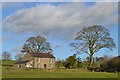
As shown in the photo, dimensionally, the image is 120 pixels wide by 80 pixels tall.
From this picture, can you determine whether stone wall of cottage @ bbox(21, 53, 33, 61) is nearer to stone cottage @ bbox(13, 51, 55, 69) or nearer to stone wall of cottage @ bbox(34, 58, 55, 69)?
stone cottage @ bbox(13, 51, 55, 69)

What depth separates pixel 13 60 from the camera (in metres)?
82.4

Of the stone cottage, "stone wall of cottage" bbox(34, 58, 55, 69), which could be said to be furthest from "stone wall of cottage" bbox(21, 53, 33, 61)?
"stone wall of cottage" bbox(34, 58, 55, 69)

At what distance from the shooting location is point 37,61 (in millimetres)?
74188

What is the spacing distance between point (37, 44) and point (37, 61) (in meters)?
4.99

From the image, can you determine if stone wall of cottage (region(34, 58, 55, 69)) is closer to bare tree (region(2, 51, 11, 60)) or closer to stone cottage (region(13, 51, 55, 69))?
stone cottage (region(13, 51, 55, 69))

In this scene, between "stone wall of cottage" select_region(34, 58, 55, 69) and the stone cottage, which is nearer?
the stone cottage

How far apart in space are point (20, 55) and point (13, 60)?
6299 mm

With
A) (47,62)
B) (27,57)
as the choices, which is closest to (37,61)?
(47,62)

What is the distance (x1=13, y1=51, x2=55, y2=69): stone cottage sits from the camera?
7288cm

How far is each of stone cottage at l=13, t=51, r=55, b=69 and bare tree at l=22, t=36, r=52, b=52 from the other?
4.68 ft

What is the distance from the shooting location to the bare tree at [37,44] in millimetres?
71938

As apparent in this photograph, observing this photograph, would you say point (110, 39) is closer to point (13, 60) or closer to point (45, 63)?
point (45, 63)

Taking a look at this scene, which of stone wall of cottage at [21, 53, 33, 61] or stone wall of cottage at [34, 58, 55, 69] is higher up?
stone wall of cottage at [21, 53, 33, 61]

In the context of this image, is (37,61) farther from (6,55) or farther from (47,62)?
(6,55)
